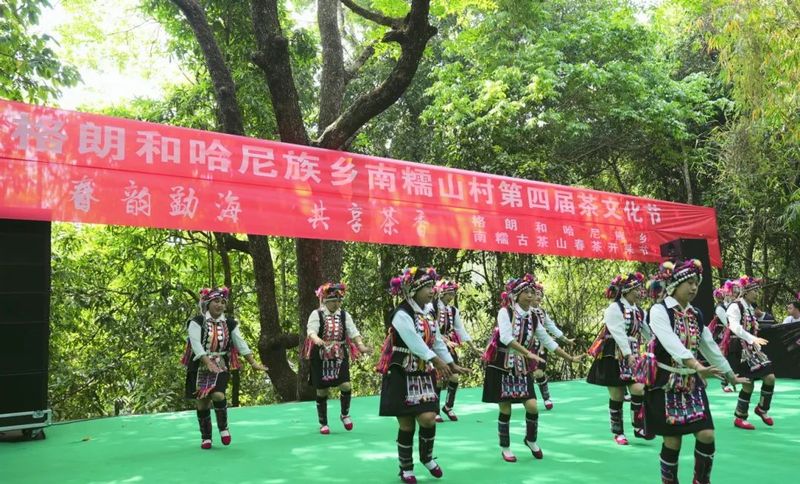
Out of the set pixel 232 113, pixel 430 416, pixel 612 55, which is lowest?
pixel 430 416

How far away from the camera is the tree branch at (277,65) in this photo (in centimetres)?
837

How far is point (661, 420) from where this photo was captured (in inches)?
159

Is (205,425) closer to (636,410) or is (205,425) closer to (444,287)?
(444,287)

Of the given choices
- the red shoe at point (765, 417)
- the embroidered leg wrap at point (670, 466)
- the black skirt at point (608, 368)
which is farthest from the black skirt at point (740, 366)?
the embroidered leg wrap at point (670, 466)

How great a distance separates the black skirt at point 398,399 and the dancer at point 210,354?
1794 mm

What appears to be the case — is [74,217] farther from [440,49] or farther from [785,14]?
[440,49]

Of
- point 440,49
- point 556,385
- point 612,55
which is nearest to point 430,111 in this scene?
point 440,49

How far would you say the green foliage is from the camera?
673 cm

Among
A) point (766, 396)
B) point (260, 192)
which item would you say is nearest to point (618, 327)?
point (766, 396)

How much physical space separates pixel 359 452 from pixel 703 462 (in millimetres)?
2811

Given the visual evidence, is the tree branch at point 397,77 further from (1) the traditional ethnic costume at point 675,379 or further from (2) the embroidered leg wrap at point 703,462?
(2) the embroidered leg wrap at point 703,462

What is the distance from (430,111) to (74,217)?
287 inches

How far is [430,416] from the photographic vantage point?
188 inches

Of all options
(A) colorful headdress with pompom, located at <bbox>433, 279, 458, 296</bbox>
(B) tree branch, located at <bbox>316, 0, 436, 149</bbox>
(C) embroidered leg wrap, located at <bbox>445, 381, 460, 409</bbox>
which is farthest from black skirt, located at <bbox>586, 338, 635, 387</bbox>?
(B) tree branch, located at <bbox>316, 0, 436, 149</bbox>
